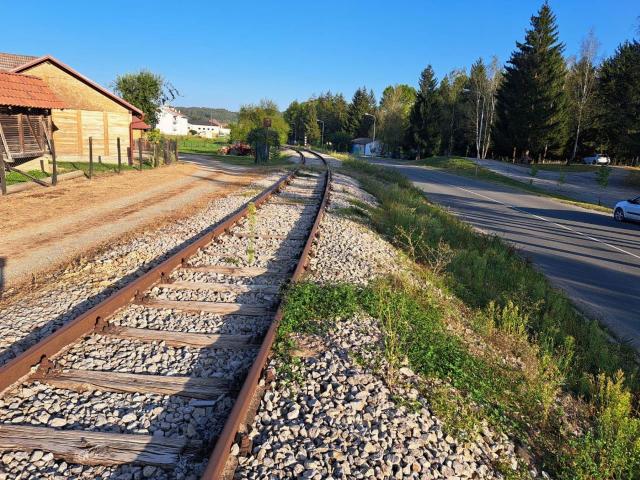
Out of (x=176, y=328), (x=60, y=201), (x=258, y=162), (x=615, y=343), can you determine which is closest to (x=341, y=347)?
(x=176, y=328)

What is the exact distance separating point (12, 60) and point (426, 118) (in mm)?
59310

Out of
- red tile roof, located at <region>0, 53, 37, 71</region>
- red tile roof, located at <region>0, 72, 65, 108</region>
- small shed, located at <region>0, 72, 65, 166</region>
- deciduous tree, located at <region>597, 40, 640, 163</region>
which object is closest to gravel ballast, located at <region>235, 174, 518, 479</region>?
small shed, located at <region>0, 72, 65, 166</region>

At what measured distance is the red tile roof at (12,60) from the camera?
81.4 ft

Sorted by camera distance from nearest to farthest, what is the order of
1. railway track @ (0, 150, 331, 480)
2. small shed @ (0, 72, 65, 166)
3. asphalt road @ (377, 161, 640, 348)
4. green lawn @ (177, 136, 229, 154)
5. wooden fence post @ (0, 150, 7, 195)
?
railway track @ (0, 150, 331, 480) < asphalt road @ (377, 161, 640, 348) < wooden fence post @ (0, 150, 7, 195) < small shed @ (0, 72, 65, 166) < green lawn @ (177, 136, 229, 154)

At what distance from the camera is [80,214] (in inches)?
460

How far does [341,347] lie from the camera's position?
4602 mm

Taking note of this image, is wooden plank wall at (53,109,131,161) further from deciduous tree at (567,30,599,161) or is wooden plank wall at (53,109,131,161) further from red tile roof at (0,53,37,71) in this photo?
deciduous tree at (567,30,599,161)

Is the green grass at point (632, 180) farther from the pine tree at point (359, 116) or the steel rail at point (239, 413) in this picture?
the pine tree at point (359, 116)

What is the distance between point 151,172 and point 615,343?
20.9 m

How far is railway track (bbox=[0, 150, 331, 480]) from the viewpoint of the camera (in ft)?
9.86

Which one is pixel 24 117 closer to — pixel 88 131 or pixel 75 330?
pixel 88 131

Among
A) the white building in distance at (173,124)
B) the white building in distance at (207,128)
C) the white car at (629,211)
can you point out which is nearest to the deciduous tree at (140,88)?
the white car at (629,211)

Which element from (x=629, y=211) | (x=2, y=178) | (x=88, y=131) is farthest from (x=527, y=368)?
(x=88, y=131)

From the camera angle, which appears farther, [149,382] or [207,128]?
[207,128]
